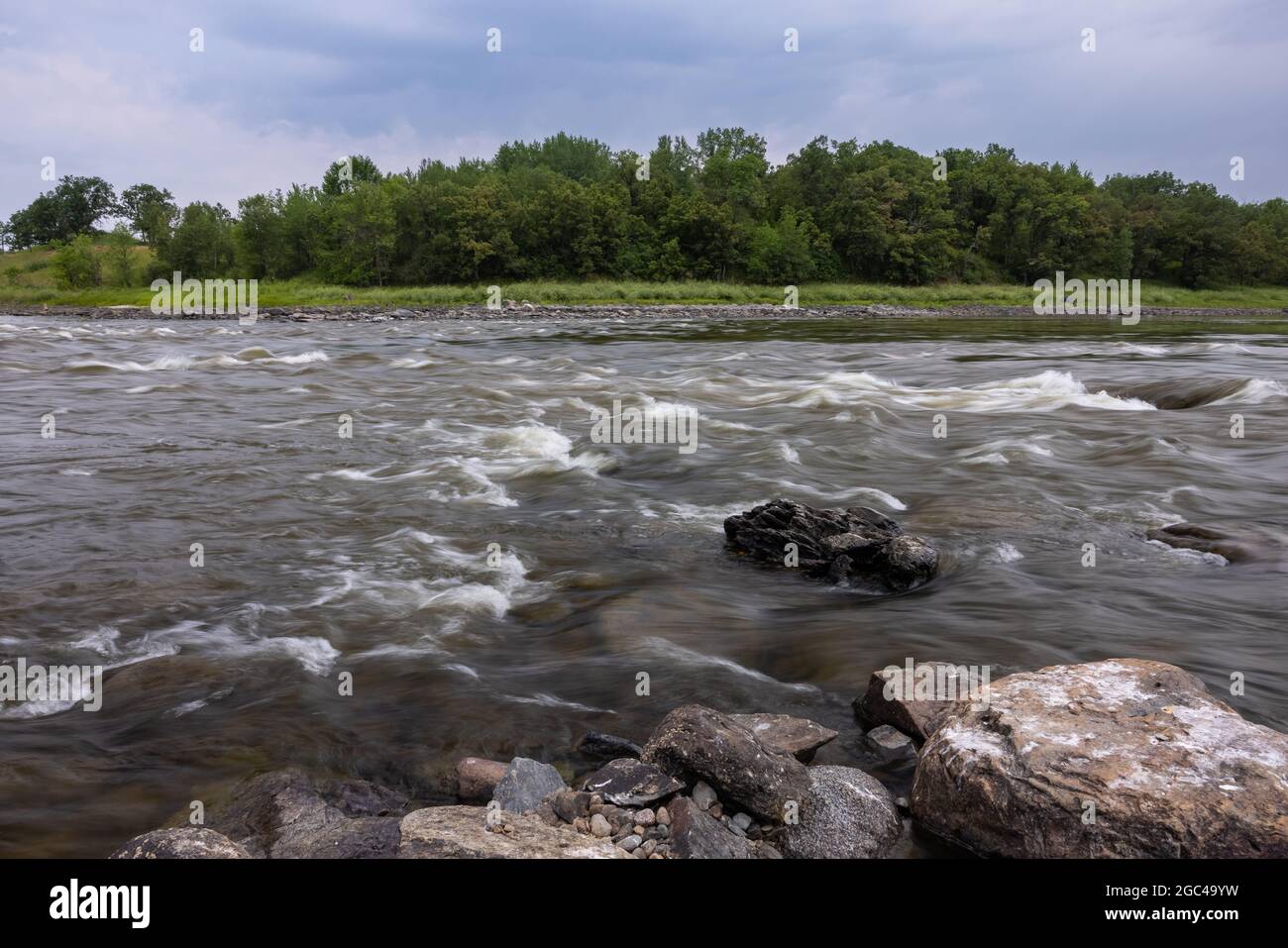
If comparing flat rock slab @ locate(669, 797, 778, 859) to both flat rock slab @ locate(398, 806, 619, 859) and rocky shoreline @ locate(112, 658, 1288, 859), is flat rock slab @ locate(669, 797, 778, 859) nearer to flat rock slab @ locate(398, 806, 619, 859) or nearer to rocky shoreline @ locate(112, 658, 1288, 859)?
rocky shoreline @ locate(112, 658, 1288, 859)

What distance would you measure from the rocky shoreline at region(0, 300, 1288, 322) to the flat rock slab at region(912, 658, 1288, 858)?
56.5 meters

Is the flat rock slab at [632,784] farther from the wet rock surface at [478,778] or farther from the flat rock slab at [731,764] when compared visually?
the wet rock surface at [478,778]

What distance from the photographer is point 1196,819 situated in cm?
395

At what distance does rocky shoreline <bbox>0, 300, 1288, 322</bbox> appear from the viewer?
61.1 meters

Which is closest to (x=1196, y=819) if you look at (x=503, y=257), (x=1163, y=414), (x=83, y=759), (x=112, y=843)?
(x=112, y=843)

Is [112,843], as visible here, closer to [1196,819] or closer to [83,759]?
[83,759]

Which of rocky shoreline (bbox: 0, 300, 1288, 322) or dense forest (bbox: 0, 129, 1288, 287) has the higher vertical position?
dense forest (bbox: 0, 129, 1288, 287)

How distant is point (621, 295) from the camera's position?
8006cm

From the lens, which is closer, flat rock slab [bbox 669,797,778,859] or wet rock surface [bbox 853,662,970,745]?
flat rock slab [bbox 669,797,778,859]

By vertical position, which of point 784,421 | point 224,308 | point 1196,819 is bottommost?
point 1196,819

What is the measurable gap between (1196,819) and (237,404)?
66.3 feet

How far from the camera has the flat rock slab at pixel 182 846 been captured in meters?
3.93

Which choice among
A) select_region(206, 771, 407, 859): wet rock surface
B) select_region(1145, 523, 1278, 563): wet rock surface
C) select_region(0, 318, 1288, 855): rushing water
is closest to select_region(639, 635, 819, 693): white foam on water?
select_region(0, 318, 1288, 855): rushing water

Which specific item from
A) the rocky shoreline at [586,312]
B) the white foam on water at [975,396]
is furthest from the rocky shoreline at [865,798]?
the rocky shoreline at [586,312]
